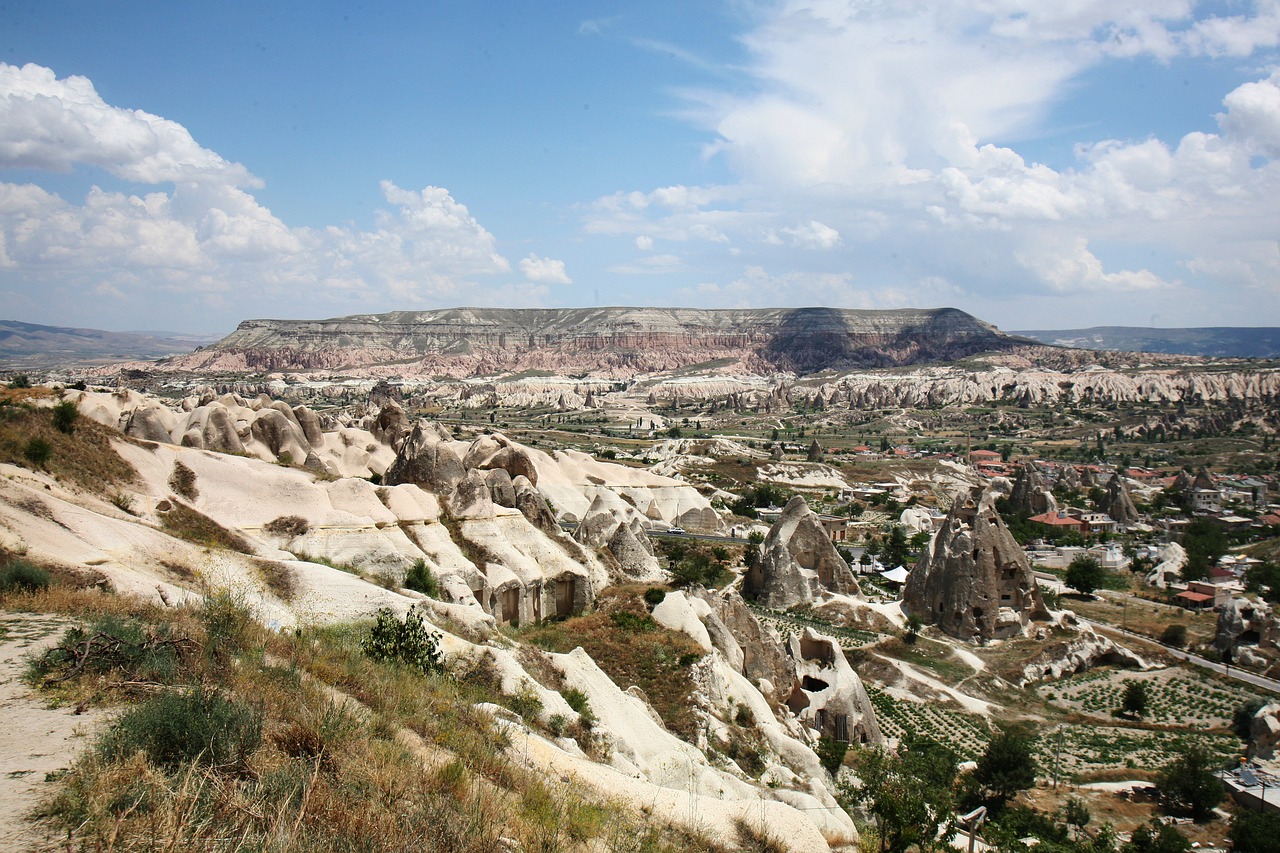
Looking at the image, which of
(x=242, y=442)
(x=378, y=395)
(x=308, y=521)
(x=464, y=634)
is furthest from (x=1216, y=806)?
(x=378, y=395)

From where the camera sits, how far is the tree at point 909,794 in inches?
460

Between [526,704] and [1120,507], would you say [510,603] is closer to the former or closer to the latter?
[526,704]

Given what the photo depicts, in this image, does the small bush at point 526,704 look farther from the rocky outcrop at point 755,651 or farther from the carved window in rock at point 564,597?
the carved window in rock at point 564,597

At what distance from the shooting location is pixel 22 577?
9.45 meters

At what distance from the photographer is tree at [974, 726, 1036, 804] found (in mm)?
19094

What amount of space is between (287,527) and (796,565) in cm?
2015

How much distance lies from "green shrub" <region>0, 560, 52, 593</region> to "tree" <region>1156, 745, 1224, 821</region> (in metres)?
24.0

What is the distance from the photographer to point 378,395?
92.3 m

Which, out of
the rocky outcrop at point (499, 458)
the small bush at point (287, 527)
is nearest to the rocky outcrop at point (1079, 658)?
the rocky outcrop at point (499, 458)

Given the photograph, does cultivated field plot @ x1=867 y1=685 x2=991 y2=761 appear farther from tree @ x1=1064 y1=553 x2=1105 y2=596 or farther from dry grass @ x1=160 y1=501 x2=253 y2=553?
tree @ x1=1064 y1=553 x2=1105 y2=596

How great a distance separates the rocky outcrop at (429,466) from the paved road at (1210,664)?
87.6 ft

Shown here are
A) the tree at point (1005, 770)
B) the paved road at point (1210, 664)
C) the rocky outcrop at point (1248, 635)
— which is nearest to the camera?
the tree at point (1005, 770)

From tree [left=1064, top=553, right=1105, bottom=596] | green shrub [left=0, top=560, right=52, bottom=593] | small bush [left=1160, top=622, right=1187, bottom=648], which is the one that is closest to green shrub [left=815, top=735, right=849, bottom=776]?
green shrub [left=0, top=560, right=52, bottom=593]

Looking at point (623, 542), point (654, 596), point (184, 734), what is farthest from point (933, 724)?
point (184, 734)
